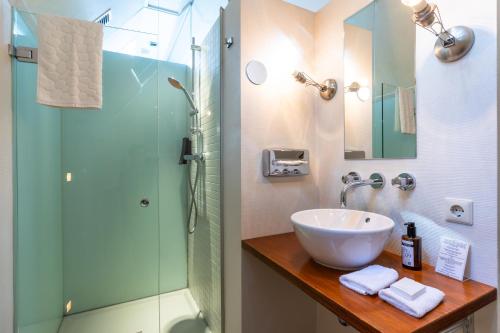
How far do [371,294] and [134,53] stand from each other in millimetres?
2182

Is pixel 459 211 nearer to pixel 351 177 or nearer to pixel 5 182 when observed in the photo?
pixel 351 177

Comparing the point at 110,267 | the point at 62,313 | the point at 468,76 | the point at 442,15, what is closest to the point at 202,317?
the point at 110,267

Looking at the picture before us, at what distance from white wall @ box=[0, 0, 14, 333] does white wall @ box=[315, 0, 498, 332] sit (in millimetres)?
1691

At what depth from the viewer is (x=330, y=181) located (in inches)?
54.7

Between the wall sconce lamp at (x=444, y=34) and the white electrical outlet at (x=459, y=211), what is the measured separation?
501 mm

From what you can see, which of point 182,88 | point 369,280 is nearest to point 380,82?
point 369,280

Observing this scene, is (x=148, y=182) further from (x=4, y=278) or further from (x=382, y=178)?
(x=382, y=178)

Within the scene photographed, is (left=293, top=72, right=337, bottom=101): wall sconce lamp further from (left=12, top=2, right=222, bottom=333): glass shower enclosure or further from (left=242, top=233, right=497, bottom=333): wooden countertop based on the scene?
(left=242, top=233, right=497, bottom=333): wooden countertop

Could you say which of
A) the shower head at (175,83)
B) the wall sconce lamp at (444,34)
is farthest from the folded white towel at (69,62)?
the wall sconce lamp at (444,34)

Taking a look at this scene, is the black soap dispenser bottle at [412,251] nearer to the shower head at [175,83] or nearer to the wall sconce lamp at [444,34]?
the wall sconce lamp at [444,34]

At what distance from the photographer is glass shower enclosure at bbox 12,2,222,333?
5.33ft

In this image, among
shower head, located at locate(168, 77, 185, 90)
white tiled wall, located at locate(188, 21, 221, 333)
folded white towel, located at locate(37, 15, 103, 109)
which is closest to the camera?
folded white towel, located at locate(37, 15, 103, 109)

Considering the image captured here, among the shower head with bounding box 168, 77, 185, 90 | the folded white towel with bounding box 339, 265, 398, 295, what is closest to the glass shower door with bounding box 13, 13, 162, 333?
the shower head with bounding box 168, 77, 185, 90

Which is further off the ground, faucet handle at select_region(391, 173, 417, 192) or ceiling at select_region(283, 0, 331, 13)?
ceiling at select_region(283, 0, 331, 13)
